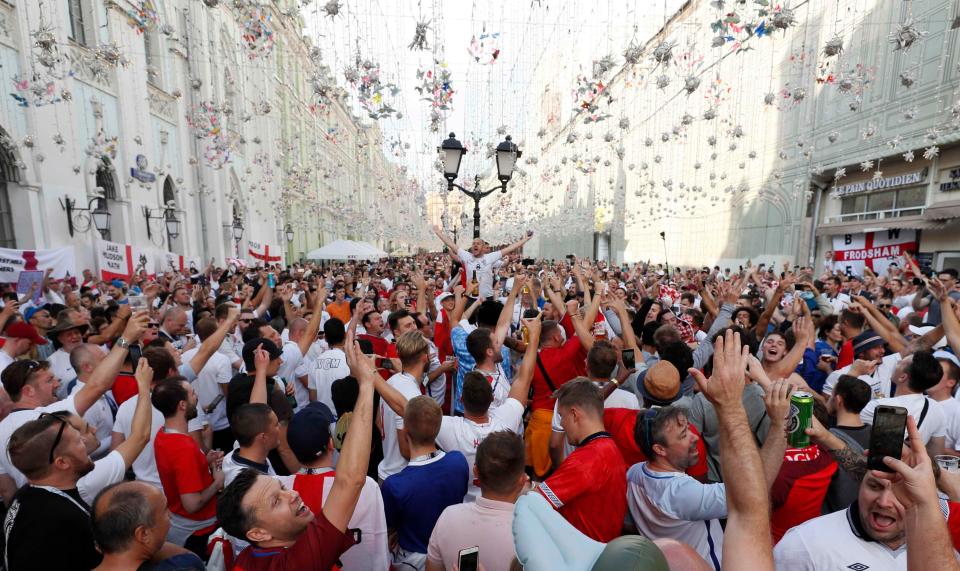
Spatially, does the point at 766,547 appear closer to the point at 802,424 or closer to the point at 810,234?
the point at 802,424

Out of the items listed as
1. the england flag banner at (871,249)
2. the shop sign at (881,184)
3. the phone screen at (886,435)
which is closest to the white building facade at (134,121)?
the phone screen at (886,435)

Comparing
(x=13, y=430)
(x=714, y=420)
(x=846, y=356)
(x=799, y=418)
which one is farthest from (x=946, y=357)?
(x=13, y=430)

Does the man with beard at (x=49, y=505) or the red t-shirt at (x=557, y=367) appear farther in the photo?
the red t-shirt at (x=557, y=367)

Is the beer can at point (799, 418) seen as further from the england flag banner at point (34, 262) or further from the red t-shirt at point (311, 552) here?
the england flag banner at point (34, 262)

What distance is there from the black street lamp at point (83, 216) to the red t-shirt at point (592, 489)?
51.4 feet

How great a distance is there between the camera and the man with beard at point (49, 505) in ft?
6.68

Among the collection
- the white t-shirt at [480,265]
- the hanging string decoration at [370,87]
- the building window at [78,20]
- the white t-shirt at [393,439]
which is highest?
the building window at [78,20]

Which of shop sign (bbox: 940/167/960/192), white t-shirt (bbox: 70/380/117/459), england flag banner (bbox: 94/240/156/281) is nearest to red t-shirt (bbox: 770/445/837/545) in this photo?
white t-shirt (bbox: 70/380/117/459)

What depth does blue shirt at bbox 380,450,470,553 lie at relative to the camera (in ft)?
8.09

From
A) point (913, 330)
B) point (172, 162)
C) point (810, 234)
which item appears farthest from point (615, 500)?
point (172, 162)

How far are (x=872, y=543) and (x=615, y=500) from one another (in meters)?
1.03

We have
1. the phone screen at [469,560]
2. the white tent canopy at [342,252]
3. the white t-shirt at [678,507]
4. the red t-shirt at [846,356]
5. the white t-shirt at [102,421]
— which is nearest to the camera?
the phone screen at [469,560]

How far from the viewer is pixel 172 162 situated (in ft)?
66.0

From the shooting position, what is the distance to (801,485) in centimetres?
243
